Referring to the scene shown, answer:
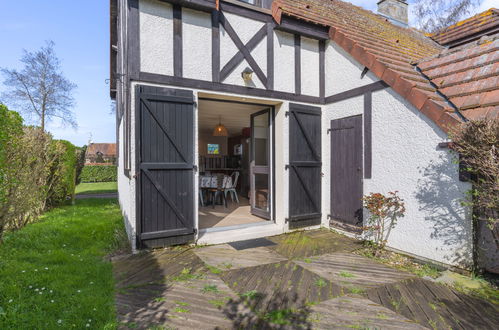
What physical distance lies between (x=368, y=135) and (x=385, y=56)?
1446 millimetres

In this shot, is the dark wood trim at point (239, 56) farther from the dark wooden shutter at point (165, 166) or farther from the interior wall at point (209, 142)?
the interior wall at point (209, 142)

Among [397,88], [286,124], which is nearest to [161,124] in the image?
[286,124]

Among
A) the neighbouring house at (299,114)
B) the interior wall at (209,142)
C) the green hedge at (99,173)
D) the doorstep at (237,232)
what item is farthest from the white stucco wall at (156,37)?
the green hedge at (99,173)

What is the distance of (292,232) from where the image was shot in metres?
4.96

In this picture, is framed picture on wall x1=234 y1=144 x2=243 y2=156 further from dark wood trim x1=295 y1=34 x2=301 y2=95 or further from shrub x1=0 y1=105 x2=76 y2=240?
dark wood trim x1=295 y1=34 x2=301 y2=95

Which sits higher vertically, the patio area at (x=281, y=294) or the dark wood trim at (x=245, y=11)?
the dark wood trim at (x=245, y=11)

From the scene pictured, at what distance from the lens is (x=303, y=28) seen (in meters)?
4.98

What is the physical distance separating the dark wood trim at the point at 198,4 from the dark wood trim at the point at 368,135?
2.89 meters

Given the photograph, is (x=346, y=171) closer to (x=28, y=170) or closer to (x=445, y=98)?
(x=445, y=98)

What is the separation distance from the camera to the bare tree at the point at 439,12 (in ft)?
32.9

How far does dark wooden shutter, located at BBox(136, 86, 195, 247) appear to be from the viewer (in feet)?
12.4

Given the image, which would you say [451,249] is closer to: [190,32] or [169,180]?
[169,180]

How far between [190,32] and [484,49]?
4.40m

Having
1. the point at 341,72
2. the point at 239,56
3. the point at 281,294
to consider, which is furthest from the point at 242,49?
the point at 281,294
